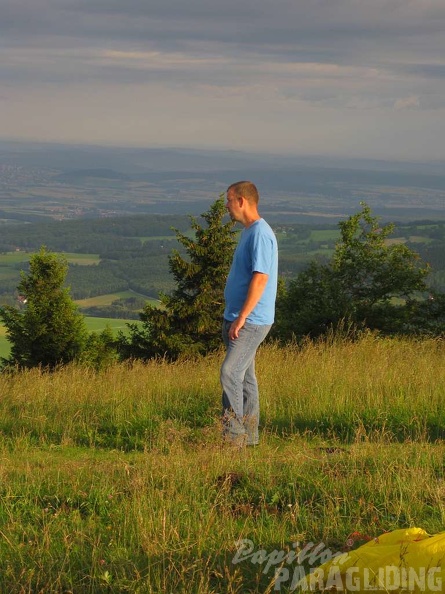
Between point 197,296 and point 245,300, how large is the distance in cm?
2270

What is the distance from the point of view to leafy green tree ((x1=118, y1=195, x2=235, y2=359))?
28.8 meters

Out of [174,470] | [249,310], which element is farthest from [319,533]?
[249,310]

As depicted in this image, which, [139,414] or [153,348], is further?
[153,348]

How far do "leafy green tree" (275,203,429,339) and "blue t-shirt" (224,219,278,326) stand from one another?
16493mm

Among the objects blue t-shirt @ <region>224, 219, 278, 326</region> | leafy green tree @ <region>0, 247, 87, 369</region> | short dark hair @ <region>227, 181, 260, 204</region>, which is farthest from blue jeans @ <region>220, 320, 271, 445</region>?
leafy green tree @ <region>0, 247, 87, 369</region>

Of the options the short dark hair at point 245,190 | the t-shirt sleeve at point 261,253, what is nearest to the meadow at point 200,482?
the t-shirt sleeve at point 261,253

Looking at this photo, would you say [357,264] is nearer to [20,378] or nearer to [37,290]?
[37,290]

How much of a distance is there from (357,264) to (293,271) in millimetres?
56700

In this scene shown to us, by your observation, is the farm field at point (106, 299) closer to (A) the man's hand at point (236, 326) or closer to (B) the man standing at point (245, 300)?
(B) the man standing at point (245, 300)

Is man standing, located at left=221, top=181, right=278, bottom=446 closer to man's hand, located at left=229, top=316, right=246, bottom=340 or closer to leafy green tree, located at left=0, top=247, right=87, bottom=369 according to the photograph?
man's hand, located at left=229, top=316, right=246, bottom=340

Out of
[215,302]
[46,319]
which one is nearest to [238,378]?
[215,302]

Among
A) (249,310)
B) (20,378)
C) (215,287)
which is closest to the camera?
(249,310)

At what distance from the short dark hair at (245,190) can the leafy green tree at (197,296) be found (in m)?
22.1

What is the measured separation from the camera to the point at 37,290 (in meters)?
27.4
